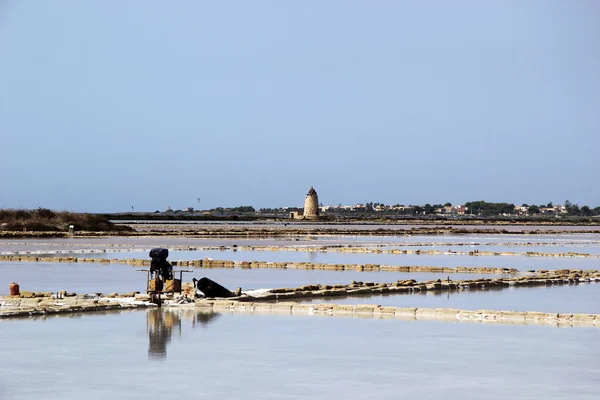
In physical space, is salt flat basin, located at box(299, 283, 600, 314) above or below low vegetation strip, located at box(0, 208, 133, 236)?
below

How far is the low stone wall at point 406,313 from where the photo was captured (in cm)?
1395

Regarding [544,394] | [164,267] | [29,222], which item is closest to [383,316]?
[164,267]

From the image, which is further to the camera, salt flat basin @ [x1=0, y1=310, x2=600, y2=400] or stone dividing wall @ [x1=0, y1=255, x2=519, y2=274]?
stone dividing wall @ [x1=0, y1=255, x2=519, y2=274]

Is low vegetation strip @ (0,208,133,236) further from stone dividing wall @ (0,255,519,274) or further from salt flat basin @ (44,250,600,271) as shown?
stone dividing wall @ (0,255,519,274)

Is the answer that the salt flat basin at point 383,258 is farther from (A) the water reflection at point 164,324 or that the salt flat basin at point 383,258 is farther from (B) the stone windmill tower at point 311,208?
(B) the stone windmill tower at point 311,208

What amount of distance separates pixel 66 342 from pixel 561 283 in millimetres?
13358

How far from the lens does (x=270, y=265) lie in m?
27.0

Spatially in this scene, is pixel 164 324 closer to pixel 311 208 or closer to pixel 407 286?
pixel 407 286

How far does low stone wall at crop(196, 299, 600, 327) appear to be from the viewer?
13953 mm

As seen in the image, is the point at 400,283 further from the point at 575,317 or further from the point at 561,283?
the point at 575,317

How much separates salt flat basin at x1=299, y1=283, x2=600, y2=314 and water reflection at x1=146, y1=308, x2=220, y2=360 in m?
2.67

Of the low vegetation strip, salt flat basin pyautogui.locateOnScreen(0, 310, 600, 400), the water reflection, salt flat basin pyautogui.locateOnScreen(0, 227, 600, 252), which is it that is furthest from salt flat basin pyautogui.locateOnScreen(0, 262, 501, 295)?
the low vegetation strip

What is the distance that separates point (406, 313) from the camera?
14.6m

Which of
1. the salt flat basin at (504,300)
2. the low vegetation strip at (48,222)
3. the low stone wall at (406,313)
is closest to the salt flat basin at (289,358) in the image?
the low stone wall at (406,313)
